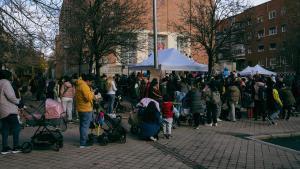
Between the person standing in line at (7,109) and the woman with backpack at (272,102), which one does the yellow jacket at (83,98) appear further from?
the woman with backpack at (272,102)

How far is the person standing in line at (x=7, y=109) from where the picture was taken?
920cm

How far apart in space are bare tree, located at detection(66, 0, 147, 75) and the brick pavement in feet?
29.2

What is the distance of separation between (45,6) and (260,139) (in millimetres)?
8256

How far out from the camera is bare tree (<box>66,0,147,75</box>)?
2022cm

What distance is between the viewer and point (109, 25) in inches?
810

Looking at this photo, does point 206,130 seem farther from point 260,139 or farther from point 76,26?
point 76,26

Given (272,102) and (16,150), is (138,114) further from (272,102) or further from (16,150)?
(272,102)

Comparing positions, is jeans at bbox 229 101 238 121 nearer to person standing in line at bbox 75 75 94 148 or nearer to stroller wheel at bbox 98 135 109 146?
stroller wheel at bbox 98 135 109 146

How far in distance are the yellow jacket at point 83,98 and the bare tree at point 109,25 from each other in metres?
9.16

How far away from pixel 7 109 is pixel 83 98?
73.7 inches

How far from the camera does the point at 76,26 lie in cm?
1688

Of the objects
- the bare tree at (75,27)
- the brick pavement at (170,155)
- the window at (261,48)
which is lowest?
the brick pavement at (170,155)

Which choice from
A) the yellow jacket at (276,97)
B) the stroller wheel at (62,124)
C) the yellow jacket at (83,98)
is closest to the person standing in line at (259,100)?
the yellow jacket at (276,97)

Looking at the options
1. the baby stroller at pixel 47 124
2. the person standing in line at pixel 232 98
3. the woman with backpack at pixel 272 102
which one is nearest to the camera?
the baby stroller at pixel 47 124
